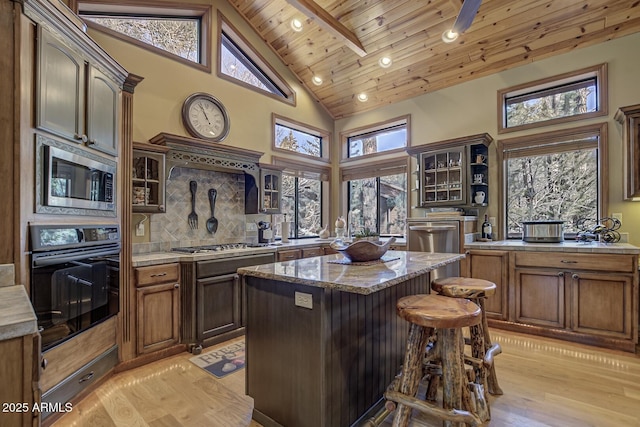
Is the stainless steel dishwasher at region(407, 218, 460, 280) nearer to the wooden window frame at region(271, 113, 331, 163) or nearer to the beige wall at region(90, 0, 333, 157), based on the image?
the wooden window frame at region(271, 113, 331, 163)

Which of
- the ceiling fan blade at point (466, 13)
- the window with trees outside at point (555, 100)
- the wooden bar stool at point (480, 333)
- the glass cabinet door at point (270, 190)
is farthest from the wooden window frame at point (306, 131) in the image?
the wooden bar stool at point (480, 333)

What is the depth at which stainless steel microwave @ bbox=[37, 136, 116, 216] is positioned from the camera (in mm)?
1795

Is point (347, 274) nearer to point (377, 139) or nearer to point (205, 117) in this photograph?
point (205, 117)

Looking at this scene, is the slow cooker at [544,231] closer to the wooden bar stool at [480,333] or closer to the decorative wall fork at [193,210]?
the wooden bar stool at [480,333]

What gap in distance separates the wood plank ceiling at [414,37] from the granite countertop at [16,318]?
3387 mm

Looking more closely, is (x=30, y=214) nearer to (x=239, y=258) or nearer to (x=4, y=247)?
(x=4, y=247)

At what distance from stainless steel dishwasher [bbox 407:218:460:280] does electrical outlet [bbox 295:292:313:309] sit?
107 inches

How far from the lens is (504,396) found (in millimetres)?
2152

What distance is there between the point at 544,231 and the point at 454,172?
48.5 inches

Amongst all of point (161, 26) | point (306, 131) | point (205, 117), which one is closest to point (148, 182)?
point (205, 117)

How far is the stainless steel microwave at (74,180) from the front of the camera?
1795mm

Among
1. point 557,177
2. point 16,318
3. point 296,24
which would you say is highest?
point 296,24

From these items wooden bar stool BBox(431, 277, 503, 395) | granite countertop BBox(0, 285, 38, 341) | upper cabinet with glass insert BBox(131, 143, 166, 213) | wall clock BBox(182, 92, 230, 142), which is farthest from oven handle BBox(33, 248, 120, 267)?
wooden bar stool BBox(431, 277, 503, 395)

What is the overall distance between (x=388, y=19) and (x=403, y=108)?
53.8 inches
